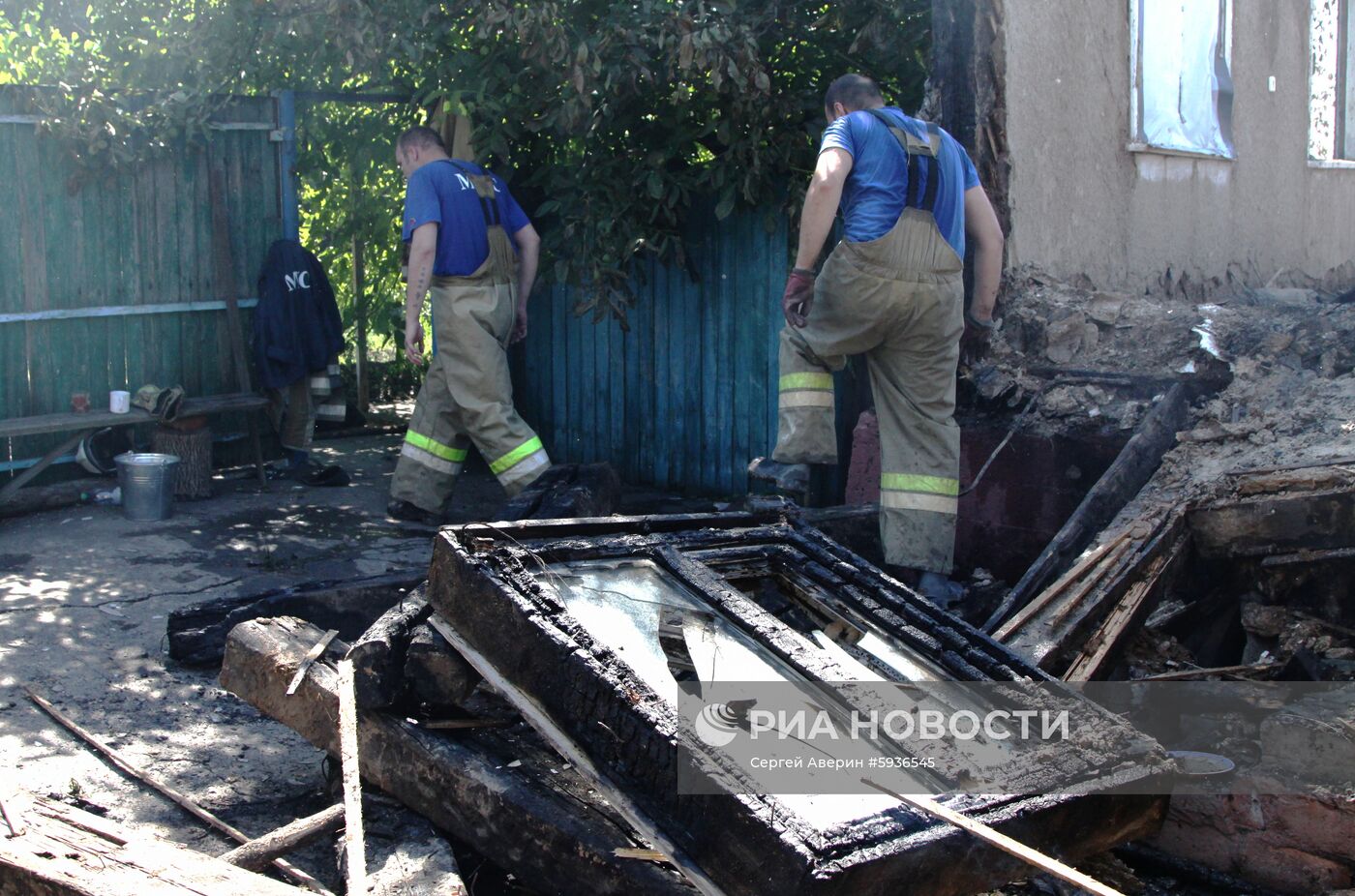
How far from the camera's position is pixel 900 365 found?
5059mm

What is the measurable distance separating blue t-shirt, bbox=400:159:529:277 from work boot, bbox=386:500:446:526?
1.18 m

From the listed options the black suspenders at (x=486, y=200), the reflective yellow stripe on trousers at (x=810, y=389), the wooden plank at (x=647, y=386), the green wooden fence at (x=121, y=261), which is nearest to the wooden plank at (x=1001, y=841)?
the reflective yellow stripe on trousers at (x=810, y=389)

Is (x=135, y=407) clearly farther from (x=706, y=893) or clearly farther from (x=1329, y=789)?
(x=1329, y=789)

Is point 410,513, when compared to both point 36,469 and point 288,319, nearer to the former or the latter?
point 288,319

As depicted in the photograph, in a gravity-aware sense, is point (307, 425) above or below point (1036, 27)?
below

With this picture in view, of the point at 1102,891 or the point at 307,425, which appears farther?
the point at 307,425

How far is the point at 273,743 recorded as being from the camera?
153 inches

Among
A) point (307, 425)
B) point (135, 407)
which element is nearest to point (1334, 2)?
point (307, 425)

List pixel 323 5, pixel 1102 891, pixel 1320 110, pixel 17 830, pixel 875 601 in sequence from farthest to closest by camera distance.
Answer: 1. pixel 1320 110
2. pixel 323 5
3. pixel 875 601
4. pixel 17 830
5. pixel 1102 891

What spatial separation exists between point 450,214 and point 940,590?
9.70 feet

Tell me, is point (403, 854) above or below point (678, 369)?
below

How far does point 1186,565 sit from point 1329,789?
53.5 inches

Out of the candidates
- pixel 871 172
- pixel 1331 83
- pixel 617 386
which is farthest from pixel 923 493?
pixel 1331 83

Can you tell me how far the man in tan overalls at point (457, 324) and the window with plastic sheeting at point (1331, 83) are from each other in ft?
20.6
